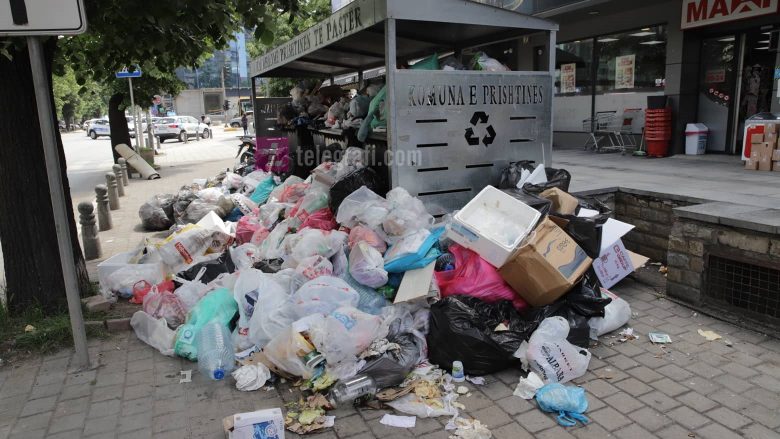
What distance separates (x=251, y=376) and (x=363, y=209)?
1.69m

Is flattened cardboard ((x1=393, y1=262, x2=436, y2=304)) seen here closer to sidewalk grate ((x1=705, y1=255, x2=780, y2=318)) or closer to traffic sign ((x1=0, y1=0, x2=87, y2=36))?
sidewalk grate ((x1=705, y1=255, x2=780, y2=318))

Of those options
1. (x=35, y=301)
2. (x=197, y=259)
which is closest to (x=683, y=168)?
(x=197, y=259)

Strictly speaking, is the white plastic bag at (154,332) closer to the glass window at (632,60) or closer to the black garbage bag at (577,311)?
the black garbage bag at (577,311)

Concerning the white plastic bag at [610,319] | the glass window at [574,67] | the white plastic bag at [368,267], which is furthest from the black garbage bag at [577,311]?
the glass window at [574,67]

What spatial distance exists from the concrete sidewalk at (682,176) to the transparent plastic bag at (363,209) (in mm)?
2228

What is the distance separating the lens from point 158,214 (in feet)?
26.5

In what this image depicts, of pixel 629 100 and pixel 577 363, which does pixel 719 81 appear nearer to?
pixel 629 100

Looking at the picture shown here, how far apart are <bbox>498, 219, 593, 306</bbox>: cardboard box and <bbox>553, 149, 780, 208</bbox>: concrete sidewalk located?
74.2 inches

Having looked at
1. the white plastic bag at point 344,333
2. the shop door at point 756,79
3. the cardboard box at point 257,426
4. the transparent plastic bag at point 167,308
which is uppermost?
the shop door at point 756,79

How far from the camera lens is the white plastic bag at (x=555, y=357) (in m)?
3.20

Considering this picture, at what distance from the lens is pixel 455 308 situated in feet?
11.4

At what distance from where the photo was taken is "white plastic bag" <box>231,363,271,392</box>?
10.7 feet

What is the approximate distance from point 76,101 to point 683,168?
65687 millimetres

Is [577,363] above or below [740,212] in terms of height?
below
